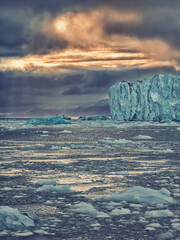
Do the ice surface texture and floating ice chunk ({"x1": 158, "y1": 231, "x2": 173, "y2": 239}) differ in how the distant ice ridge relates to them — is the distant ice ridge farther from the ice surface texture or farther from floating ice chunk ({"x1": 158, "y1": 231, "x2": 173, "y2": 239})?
floating ice chunk ({"x1": 158, "y1": 231, "x2": 173, "y2": 239})

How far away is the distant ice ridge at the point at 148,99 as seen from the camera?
62031 mm

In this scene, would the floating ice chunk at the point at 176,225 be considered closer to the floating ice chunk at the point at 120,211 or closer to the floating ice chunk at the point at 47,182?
the floating ice chunk at the point at 120,211

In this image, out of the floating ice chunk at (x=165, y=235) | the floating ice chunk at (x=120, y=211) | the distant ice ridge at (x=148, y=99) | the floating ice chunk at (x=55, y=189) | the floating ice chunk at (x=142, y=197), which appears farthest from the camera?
the distant ice ridge at (x=148, y=99)

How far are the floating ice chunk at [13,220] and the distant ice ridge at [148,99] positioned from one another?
57.8 m

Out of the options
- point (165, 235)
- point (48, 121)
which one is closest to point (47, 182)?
point (165, 235)

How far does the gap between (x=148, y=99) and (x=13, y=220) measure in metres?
61.0

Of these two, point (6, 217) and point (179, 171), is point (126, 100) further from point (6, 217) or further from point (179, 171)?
point (6, 217)

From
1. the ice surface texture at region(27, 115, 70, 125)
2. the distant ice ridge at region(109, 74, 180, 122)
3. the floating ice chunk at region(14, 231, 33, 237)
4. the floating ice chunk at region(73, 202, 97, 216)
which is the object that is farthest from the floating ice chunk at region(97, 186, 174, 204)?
the ice surface texture at region(27, 115, 70, 125)

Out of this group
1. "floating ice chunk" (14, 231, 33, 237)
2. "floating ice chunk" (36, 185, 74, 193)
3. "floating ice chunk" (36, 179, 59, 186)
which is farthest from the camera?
"floating ice chunk" (36, 179, 59, 186)

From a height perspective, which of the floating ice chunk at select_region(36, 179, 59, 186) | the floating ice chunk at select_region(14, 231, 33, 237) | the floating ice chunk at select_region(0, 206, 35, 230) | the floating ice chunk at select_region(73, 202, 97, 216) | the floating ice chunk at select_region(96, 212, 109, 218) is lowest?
the floating ice chunk at select_region(36, 179, 59, 186)

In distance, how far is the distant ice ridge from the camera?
62031 millimetres

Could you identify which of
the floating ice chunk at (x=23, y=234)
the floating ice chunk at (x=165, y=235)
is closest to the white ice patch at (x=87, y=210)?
the floating ice chunk at (x=165, y=235)

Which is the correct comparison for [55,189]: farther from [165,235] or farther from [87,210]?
[165,235]

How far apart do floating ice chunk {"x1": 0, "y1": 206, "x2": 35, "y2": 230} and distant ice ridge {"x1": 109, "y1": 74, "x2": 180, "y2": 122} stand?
5779cm
